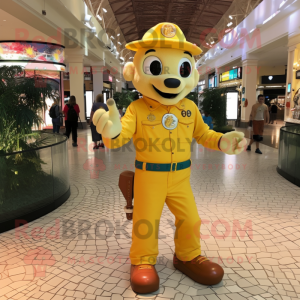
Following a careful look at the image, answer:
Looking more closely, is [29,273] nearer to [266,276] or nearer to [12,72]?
[266,276]

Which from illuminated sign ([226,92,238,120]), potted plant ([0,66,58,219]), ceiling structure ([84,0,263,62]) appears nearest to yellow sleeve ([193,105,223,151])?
potted plant ([0,66,58,219])

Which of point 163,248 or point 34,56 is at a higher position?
point 34,56

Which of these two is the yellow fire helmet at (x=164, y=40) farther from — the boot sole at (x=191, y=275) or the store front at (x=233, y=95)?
the store front at (x=233, y=95)

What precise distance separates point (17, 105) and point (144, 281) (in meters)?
2.85

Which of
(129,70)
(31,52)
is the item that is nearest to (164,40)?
(129,70)

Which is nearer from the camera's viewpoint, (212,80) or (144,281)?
(144,281)

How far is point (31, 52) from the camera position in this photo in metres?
11.9

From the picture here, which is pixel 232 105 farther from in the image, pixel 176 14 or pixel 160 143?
pixel 160 143

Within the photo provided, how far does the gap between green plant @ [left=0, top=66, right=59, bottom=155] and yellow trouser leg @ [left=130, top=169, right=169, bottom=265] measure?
2256 millimetres

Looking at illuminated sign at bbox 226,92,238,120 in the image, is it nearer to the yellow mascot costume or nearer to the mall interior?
the mall interior

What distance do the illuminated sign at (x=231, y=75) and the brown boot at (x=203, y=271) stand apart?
16.4 m

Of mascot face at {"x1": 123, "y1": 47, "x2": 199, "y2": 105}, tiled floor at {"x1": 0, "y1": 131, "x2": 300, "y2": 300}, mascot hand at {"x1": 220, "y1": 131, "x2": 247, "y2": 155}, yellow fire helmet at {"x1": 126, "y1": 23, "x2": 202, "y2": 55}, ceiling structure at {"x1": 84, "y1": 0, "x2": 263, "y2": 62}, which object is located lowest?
tiled floor at {"x1": 0, "y1": 131, "x2": 300, "y2": 300}

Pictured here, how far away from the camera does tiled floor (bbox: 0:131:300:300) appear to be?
85.0 inches

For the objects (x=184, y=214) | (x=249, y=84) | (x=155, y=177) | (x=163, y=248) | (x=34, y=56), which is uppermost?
(x=34, y=56)
